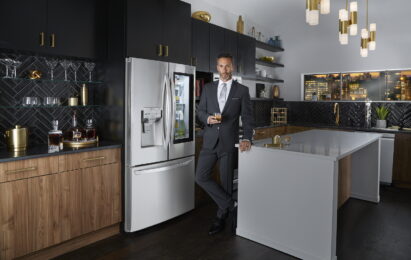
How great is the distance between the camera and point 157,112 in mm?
3305

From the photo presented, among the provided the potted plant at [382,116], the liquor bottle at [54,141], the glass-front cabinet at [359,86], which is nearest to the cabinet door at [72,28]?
the liquor bottle at [54,141]

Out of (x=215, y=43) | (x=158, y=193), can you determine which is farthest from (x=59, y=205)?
(x=215, y=43)

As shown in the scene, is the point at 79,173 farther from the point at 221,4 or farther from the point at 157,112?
the point at 221,4

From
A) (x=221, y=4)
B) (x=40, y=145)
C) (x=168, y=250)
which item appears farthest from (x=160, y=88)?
(x=221, y=4)

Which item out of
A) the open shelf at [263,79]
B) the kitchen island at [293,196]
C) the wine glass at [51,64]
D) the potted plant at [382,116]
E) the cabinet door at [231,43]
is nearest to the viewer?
the kitchen island at [293,196]

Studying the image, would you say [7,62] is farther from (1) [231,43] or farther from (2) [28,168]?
(1) [231,43]

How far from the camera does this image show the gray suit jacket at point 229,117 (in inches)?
124

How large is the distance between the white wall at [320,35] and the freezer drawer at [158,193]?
263 cm

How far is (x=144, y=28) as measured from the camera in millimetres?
3277

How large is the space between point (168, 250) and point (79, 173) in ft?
3.43

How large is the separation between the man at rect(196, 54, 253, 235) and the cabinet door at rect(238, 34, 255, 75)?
218 centimetres

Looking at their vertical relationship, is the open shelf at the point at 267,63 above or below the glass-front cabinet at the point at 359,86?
above

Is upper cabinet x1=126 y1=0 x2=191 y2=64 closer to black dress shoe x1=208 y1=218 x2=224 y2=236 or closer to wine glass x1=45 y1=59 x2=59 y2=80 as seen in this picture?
wine glass x1=45 y1=59 x2=59 y2=80

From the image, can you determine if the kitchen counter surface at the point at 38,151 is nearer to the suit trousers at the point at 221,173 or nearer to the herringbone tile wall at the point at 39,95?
the herringbone tile wall at the point at 39,95
